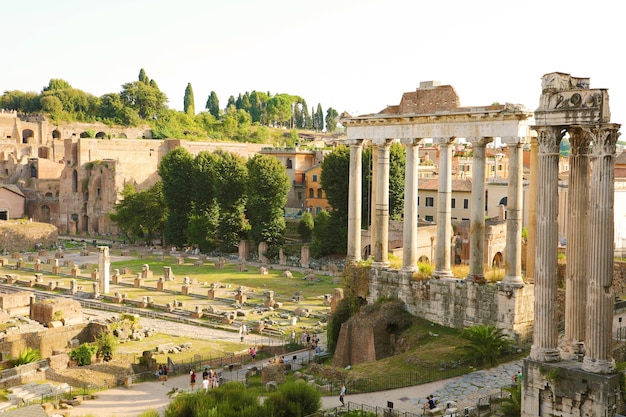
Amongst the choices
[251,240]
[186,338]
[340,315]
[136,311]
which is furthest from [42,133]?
[340,315]

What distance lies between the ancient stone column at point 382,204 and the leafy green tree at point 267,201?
26.1 metres

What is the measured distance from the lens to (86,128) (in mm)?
89000

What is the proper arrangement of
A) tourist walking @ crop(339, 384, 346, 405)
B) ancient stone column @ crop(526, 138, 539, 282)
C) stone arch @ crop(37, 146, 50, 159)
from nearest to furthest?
tourist walking @ crop(339, 384, 346, 405) < ancient stone column @ crop(526, 138, 539, 282) < stone arch @ crop(37, 146, 50, 159)

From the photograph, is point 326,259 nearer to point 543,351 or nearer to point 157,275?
point 157,275

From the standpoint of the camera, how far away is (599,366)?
43.1 feet

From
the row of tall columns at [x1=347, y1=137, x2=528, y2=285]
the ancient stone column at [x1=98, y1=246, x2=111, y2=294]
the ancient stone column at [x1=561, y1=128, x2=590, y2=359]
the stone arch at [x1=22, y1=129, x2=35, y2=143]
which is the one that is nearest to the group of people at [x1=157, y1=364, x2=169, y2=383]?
the row of tall columns at [x1=347, y1=137, x2=528, y2=285]

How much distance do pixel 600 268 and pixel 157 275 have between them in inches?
1389

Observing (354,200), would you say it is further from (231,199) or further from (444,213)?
(231,199)

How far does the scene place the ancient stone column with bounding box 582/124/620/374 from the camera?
1310 cm

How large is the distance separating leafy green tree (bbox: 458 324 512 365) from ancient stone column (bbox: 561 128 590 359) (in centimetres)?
523

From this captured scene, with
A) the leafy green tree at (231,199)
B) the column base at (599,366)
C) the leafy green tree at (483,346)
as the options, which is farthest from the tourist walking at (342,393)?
the leafy green tree at (231,199)

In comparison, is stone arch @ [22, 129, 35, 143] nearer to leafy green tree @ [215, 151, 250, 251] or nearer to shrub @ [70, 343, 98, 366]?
leafy green tree @ [215, 151, 250, 251]

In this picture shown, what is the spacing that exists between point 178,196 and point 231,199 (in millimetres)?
4743

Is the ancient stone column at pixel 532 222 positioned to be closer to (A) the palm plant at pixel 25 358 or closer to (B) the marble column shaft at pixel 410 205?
(B) the marble column shaft at pixel 410 205
